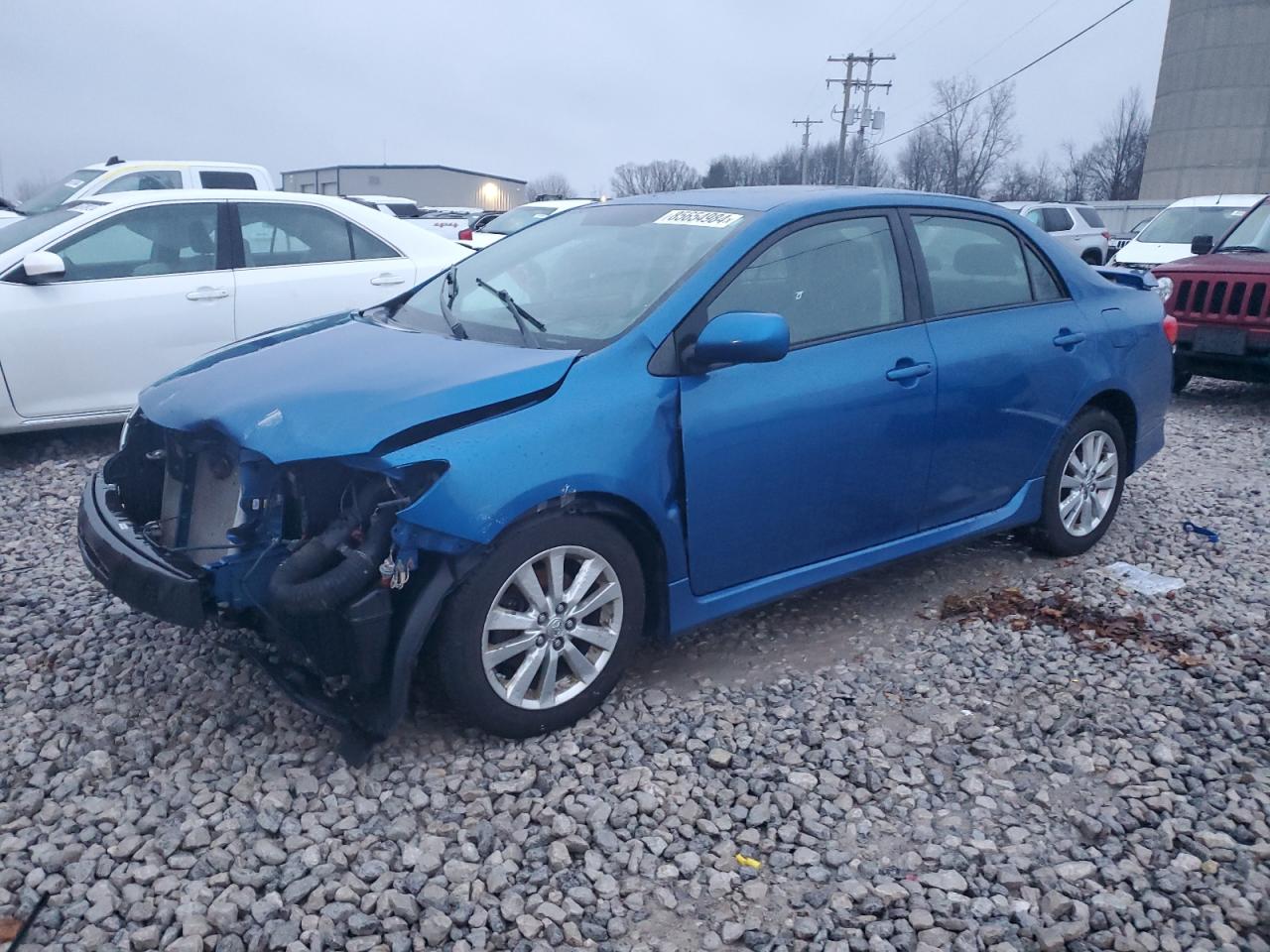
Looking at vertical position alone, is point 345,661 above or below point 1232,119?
below

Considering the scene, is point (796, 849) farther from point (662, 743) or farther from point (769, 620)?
point (769, 620)

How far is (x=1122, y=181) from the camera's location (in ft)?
212

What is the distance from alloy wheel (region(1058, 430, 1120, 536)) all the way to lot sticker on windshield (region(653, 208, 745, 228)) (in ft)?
6.84

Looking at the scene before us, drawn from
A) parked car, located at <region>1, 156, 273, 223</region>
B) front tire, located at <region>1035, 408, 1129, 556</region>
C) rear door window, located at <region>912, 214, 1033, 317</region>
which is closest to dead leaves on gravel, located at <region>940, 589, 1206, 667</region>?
front tire, located at <region>1035, 408, 1129, 556</region>

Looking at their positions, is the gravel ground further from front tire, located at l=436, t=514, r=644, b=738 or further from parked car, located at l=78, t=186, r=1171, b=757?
parked car, located at l=78, t=186, r=1171, b=757

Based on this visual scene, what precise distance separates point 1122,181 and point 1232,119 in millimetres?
12319

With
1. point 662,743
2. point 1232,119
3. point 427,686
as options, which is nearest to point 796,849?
point 662,743

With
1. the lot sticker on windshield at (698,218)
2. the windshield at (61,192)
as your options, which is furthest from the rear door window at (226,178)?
the lot sticker on windshield at (698,218)

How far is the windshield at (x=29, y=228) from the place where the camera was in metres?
6.36

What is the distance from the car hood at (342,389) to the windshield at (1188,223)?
47.1 feet

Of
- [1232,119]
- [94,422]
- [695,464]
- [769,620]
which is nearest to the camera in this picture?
[695,464]

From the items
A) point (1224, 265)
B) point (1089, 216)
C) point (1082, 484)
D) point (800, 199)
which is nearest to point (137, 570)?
point (800, 199)

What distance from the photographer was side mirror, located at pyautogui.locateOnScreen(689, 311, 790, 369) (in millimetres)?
3402

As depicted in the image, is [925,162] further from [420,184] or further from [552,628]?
[552,628]
